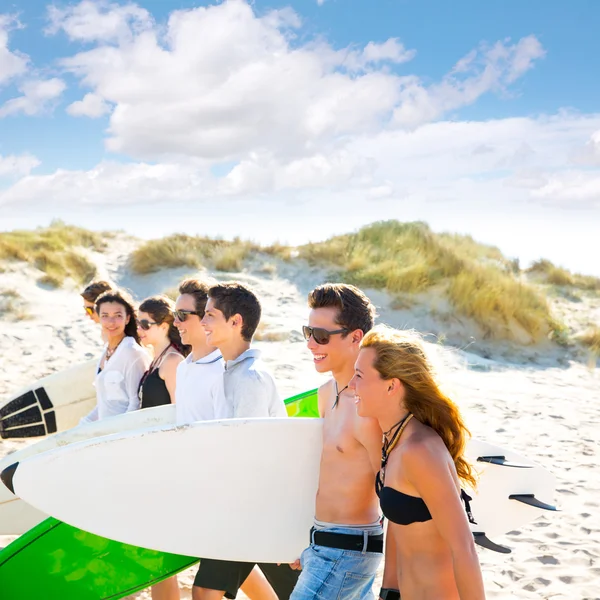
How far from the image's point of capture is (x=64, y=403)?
5555mm

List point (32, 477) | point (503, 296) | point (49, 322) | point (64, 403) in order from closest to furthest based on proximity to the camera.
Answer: point (32, 477), point (64, 403), point (49, 322), point (503, 296)

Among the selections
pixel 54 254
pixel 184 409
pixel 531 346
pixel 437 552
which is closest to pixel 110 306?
pixel 184 409

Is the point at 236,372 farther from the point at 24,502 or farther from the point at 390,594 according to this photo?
the point at 24,502

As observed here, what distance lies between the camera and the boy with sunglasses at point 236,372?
110 inches

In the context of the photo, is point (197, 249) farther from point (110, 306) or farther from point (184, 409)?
point (184, 409)

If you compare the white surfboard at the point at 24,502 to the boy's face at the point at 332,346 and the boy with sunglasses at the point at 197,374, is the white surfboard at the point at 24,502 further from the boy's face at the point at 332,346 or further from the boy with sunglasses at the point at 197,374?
the boy's face at the point at 332,346

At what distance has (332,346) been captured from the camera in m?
2.46

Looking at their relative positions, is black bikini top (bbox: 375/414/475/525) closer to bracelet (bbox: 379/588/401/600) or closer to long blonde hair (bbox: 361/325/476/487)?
long blonde hair (bbox: 361/325/476/487)

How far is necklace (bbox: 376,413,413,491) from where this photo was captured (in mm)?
1944

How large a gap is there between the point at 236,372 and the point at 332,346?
1.86ft

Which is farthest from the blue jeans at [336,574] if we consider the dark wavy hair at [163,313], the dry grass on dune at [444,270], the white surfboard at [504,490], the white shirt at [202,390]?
the dry grass on dune at [444,270]

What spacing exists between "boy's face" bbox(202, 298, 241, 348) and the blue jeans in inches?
41.2

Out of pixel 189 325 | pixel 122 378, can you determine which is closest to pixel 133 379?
pixel 122 378

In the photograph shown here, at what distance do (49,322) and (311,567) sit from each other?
9.83 metres
